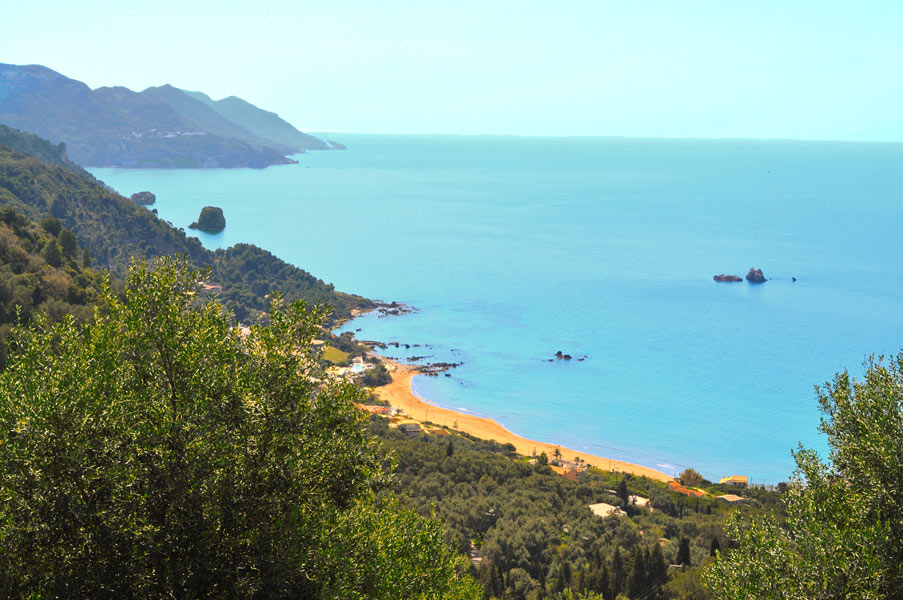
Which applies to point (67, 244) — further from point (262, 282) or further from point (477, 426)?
point (262, 282)

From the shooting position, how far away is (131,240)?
3607 inches

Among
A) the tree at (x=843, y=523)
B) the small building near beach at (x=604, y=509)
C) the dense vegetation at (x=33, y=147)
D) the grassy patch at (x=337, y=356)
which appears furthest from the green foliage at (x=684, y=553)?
the dense vegetation at (x=33, y=147)

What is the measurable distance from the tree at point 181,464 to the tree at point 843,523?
6.31 meters

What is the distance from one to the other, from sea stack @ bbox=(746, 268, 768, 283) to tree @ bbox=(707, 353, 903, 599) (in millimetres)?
100594

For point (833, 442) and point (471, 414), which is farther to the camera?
point (471, 414)

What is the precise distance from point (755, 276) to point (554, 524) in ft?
276

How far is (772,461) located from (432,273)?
68128 mm

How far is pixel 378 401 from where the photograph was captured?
201ft

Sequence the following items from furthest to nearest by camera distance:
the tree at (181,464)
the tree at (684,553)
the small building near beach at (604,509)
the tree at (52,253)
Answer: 1. the tree at (52,253)
2. the small building near beach at (604,509)
3. the tree at (684,553)
4. the tree at (181,464)

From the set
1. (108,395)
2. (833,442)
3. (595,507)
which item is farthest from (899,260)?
(108,395)

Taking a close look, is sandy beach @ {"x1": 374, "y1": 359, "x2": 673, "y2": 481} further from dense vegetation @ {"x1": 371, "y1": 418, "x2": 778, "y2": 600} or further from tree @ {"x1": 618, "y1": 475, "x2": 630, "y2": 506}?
tree @ {"x1": 618, "y1": 475, "x2": 630, "y2": 506}

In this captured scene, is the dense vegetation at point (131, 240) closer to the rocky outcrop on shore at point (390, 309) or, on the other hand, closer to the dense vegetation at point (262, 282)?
the dense vegetation at point (262, 282)

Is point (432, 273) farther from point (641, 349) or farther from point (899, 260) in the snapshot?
point (899, 260)

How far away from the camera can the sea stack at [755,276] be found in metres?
109
